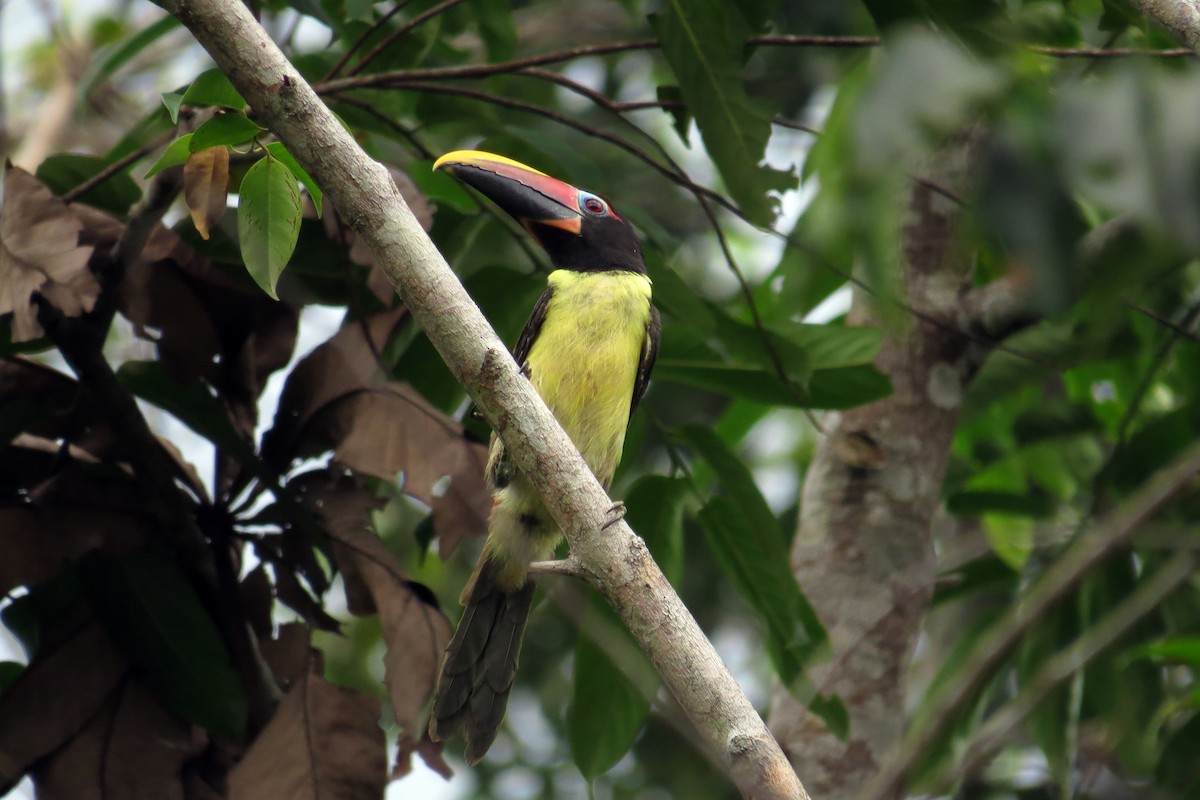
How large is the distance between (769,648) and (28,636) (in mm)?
1787

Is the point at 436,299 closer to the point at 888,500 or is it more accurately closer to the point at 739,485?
the point at 739,485

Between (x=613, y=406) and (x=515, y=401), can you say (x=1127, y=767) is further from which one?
(x=515, y=401)

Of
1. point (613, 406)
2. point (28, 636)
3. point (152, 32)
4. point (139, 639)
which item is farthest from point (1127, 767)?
point (152, 32)

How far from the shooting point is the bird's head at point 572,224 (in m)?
3.45

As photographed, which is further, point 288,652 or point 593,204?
point 593,204

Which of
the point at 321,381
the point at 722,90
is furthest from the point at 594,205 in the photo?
the point at 321,381

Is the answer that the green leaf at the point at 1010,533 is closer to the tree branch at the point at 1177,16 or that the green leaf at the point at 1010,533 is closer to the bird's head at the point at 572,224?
the bird's head at the point at 572,224

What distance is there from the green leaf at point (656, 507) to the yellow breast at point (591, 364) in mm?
297

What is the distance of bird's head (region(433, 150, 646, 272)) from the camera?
3451 mm

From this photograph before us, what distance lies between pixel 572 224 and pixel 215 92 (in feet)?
4.45

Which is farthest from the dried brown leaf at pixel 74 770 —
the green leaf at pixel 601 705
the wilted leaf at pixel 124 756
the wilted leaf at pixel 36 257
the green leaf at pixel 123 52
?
the green leaf at pixel 123 52

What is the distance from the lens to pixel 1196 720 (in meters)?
3.31

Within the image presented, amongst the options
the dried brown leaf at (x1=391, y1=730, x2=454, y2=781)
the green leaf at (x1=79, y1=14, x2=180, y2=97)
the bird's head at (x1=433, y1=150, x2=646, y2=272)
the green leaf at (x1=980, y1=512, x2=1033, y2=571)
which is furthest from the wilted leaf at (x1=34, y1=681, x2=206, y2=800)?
the green leaf at (x1=980, y1=512, x2=1033, y2=571)

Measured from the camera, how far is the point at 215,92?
255 cm
